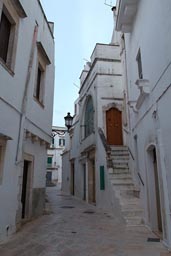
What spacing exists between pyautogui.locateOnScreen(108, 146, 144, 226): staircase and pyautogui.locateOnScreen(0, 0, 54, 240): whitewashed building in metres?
2.94

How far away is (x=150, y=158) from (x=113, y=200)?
2744mm

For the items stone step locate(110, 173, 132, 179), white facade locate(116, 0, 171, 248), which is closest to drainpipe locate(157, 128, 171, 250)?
white facade locate(116, 0, 171, 248)

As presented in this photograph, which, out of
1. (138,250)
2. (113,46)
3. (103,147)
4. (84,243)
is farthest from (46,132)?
(113,46)

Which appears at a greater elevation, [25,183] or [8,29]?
[8,29]

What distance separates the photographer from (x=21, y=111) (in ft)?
18.5

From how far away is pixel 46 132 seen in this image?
8211 millimetres

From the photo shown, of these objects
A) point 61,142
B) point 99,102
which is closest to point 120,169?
point 99,102

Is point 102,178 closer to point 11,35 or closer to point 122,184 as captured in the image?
point 122,184

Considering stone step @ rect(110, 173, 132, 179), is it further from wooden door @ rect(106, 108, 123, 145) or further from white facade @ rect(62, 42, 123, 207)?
wooden door @ rect(106, 108, 123, 145)

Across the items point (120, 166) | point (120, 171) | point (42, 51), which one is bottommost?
point (120, 171)

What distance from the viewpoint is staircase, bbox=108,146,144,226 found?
6.56 meters

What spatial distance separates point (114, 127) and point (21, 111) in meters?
6.92

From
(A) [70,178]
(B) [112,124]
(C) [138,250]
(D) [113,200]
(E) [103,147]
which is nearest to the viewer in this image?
(C) [138,250]

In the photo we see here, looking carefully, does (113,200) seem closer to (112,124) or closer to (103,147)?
(103,147)
